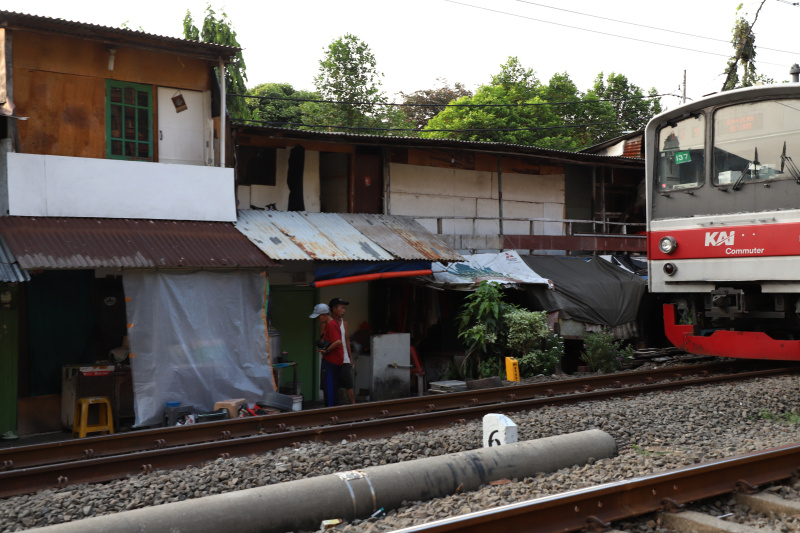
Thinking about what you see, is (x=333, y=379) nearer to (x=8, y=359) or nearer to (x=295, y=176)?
(x=8, y=359)

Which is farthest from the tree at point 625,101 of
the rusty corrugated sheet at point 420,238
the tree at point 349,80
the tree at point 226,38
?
the rusty corrugated sheet at point 420,238

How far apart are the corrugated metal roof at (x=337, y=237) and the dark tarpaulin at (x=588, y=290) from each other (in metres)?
2.56

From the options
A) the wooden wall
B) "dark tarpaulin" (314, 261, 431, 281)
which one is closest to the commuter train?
"dark tarpaulin" (314, 261, 431, 281)

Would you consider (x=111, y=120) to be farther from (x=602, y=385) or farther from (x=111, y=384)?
(x=602, y=385)

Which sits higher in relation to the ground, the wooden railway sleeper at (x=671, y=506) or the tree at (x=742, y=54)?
the tree at (x=742, y=54)

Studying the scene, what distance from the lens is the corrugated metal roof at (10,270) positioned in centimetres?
865

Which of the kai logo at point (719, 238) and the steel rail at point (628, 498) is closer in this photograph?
the steel rail at point (628, 498)

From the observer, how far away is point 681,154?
10578 millimetres

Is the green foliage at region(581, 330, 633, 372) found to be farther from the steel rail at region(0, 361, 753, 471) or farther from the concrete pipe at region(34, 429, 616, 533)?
the concrete pipe at region(34, 429, 616, 533)

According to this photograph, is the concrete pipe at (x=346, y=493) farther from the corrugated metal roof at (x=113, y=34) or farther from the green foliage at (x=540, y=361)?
the corrugated metal roof at (x=113, y=34)

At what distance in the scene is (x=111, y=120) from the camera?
37.4ft

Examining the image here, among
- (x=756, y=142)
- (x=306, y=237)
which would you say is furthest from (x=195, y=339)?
(x=756, y=142)

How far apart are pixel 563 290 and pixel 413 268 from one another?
12.8 ft

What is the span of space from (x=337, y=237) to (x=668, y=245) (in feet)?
18.1
